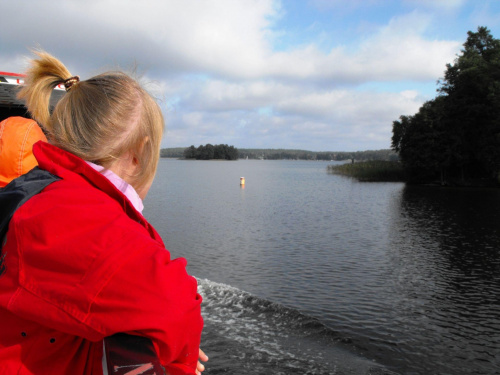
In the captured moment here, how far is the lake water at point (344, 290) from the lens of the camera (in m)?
7.71

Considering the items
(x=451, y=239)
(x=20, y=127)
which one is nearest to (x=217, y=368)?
(x=20, y=127)

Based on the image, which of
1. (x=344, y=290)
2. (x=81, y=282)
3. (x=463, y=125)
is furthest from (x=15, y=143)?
(x=463, y=125)

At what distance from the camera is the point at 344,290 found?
1162cm

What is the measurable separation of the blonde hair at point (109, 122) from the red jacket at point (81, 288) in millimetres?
238

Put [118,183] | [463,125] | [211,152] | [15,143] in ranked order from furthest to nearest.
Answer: [211,152], [463,125], [15,143], [118,183]

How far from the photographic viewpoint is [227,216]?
25.3 metres

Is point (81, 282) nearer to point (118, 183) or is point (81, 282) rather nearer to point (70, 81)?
point (118, 183)

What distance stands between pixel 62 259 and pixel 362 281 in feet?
41.0

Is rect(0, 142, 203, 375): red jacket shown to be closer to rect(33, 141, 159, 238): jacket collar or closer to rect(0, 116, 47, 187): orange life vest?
rect(33, 141, 159, 238): jacket collar

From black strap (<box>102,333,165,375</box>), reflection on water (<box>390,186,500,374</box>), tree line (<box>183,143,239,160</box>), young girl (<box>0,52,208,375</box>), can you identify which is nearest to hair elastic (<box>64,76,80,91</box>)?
young girl (<box>0,52,208,375</box>)

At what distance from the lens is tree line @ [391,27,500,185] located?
147 feet

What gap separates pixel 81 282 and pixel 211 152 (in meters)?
185

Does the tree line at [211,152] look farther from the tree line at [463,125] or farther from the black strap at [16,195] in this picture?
the black strap at [16,195]

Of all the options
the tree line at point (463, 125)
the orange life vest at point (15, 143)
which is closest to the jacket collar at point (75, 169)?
the orange life vest at point (15, 143)
